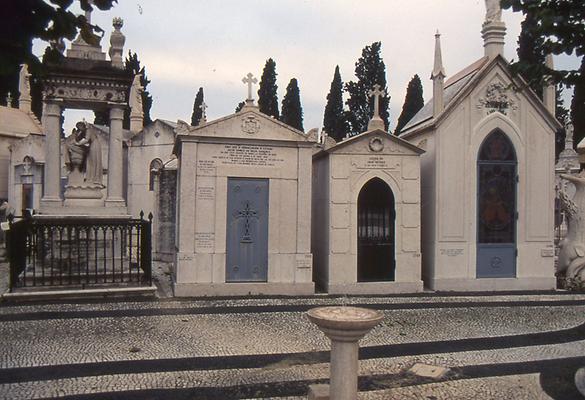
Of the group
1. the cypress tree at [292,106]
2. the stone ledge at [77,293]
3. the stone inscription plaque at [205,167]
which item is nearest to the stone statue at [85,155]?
the stone inscription plaque at [205,167]

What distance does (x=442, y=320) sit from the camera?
7855mm

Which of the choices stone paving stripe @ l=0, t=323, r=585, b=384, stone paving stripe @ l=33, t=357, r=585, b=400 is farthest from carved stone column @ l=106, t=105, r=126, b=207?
stone paving stripe @ l=33, t=357, r=585, b=400

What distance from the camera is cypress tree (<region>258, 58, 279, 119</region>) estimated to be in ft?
109

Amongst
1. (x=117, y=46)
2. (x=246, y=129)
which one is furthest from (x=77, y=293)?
(x=117, y=46)

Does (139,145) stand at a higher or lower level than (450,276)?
higher

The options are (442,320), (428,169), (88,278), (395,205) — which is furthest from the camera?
(428,169)

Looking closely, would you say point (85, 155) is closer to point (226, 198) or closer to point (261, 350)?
point (226, 198)

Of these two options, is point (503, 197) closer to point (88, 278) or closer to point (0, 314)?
point (88, 278)

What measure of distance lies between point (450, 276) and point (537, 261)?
6.81ft

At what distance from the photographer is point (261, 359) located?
19.1 ft

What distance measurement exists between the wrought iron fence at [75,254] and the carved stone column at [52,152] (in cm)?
72

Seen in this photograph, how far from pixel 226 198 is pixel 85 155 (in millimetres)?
3487

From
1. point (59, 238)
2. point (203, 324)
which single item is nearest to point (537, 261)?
point (203, 324)

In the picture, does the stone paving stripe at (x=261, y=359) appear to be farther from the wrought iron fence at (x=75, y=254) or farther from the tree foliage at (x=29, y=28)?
the wrought iron fence at (x=75, y=254)
